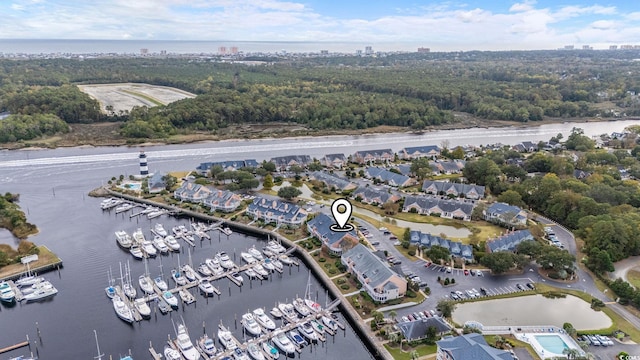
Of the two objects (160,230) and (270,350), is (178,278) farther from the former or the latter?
(270,350)

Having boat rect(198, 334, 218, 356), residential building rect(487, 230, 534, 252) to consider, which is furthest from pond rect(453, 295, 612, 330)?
boat rect(198, 334, 218, 356)

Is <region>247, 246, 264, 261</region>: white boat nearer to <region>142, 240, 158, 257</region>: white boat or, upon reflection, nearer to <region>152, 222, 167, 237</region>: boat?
<region>142, 240, 158, 257</region>: white boat

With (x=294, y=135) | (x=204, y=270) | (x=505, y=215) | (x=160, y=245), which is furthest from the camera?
(x=294, y=135)

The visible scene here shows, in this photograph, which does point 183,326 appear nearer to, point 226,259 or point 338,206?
point 226,259

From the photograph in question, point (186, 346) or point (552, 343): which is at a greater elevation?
point (552, 343)

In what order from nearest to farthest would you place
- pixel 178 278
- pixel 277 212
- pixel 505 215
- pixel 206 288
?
1. pixel 206 288
2. pixel 178 278
3. pixel 505 215
4. pixel 277 212

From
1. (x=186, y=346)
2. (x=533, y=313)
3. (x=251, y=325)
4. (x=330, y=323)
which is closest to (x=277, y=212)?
(x=251, y=325)
